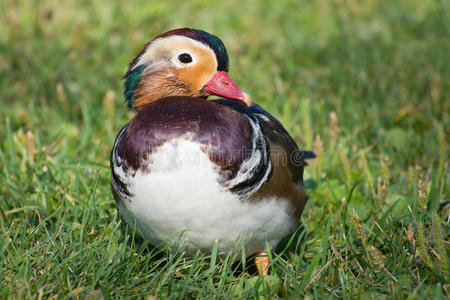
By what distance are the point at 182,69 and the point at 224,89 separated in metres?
0.21

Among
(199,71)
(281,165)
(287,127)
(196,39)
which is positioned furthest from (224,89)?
(287,127)

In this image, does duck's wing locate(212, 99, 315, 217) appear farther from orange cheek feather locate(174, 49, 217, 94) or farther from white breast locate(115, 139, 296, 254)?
orange cheek feather locate(174, 49, 217, 94)

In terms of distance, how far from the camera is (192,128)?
243 centimetres

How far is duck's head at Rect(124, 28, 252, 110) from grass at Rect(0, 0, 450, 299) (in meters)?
0.70

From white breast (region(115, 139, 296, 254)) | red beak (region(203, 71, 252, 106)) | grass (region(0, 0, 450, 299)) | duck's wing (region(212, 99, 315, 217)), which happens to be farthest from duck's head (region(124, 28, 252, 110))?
grass (region(0, 0, 450, 299))

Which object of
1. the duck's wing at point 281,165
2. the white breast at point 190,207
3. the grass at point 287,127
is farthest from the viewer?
the duck's wing at point 281,165

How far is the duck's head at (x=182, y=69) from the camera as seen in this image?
2674mm

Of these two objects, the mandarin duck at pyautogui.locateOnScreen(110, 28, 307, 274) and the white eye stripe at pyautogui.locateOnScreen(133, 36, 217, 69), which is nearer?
the mandarin duck at pyautogui.locateOnScreen(110, 28, 307, 274)

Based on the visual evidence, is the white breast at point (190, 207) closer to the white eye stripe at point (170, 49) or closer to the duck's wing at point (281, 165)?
the duck's wing at point (281, 165)

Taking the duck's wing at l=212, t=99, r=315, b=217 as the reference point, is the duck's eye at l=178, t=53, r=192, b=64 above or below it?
above

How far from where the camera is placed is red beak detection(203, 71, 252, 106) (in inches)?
106

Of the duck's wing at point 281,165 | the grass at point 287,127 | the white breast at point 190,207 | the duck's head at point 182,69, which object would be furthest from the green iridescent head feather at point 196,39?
the grass at point 287,127

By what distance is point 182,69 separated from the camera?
270 cm

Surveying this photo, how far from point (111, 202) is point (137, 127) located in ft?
2.96
